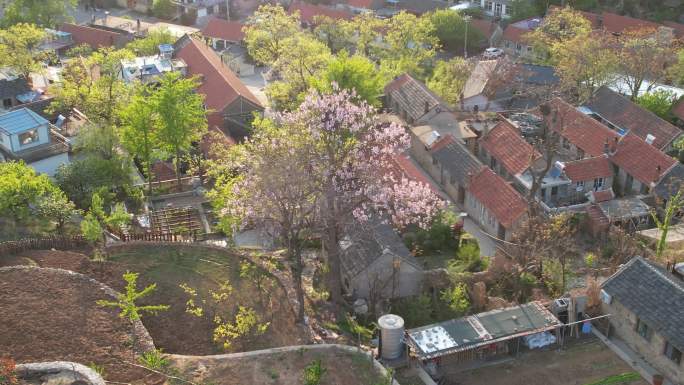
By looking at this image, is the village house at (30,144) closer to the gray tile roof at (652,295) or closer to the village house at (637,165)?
the gray tile roof at (652,295)

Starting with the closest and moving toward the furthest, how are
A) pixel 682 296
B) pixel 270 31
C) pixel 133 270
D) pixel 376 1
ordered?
pixel 682 296, pixel 133 270, pixel 270 31, pixel 376 1

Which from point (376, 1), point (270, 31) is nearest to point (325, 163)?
point (270, 31)

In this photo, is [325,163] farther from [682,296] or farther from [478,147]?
[478,147]

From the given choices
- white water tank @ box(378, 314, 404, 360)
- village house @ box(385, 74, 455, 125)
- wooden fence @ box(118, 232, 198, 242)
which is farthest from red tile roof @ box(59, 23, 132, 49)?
white water tank @ box(378, 314, 404, 360)

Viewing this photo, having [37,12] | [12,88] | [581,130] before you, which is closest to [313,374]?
[581,130]

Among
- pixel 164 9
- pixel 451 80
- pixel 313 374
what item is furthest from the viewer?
pixel 164 9

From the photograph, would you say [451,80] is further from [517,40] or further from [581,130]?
[517,40]

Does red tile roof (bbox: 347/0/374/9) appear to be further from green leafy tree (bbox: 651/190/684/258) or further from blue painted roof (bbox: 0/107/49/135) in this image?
green leafy tree (bbox: 651/190/684/258)
